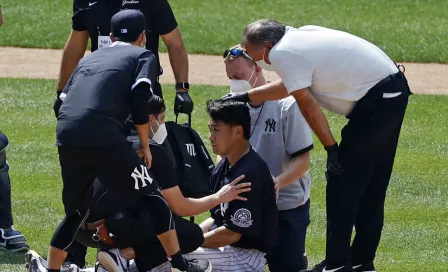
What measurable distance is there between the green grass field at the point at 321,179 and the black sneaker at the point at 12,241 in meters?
0.07

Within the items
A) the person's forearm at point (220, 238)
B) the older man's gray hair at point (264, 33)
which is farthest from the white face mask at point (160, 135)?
the older man's gray hair at point (264, 33)

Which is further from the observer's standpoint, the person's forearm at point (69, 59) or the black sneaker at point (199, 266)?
the person's forearm at point (69, 59)

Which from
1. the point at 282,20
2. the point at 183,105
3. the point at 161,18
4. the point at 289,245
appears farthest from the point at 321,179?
the point at 282,20

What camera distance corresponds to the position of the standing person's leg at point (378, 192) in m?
6.15

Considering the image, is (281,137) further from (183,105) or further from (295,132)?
(183,105)

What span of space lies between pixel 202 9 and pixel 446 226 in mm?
9899

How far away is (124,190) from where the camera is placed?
19.6ft

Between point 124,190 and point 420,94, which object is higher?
point 124,190

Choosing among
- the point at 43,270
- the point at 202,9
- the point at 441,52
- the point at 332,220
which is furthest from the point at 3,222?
the point at 202,9

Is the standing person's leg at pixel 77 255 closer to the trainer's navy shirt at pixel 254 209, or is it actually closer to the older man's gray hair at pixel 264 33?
the trainer's navy shirt at pixel 254 209

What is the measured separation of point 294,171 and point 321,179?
309 cm

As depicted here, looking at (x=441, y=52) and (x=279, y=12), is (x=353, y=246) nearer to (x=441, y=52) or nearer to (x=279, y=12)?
(x=441, y=52)

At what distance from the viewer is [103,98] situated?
5945 millimetres

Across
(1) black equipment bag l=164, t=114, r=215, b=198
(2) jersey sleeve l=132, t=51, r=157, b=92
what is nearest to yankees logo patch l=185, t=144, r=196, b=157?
(1) black equipment bag l=164, t=114, r=215, b=198
